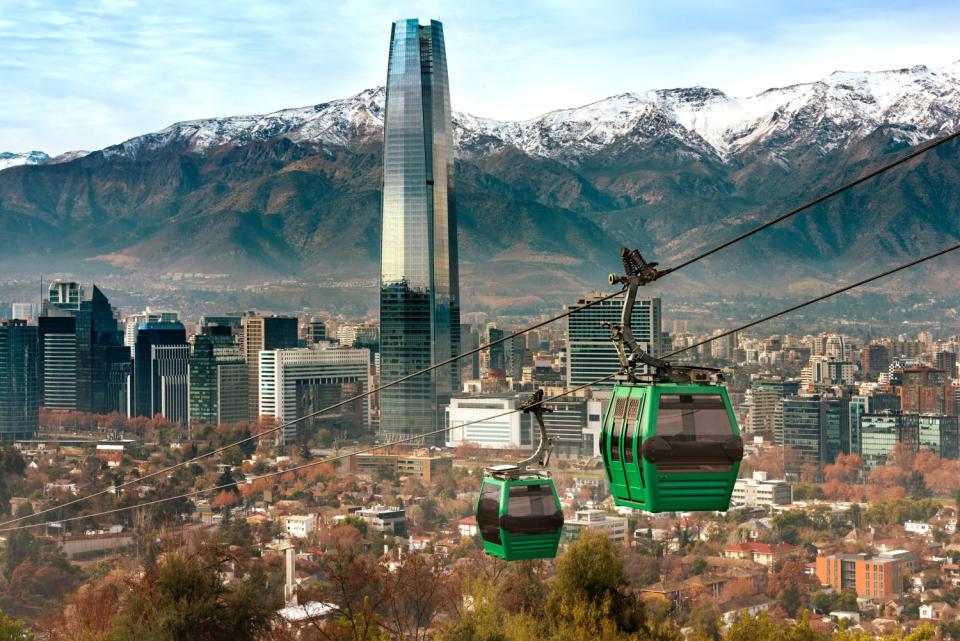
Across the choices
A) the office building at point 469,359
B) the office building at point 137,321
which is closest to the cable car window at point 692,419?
the office building at point 469,359

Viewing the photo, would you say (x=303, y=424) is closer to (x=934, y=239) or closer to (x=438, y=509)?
(x=438, y=509)

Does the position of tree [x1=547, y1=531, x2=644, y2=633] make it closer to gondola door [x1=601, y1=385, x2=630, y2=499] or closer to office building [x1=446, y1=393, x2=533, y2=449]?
gondola door [x1=601, y1=385, x2=630, y2=499]

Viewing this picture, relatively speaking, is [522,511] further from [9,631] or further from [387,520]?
[387,520]

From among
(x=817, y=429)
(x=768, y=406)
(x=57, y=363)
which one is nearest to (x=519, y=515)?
(x=817, y=429)

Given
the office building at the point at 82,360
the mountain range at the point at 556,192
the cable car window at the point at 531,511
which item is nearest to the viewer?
the cable car window at the point at 531,511

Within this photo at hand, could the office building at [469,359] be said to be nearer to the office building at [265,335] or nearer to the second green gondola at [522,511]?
the office building at [265,335]

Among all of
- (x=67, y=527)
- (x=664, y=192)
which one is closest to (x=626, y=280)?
(x=67, y=527)
